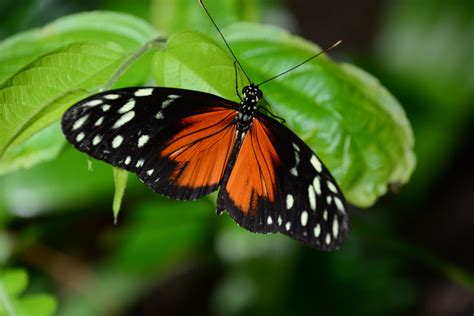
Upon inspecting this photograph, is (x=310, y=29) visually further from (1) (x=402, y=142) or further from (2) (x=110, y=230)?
(1) (x=402, y=142)

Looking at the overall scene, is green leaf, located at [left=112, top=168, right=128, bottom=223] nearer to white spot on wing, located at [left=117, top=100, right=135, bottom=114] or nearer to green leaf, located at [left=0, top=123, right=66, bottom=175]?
white spot on wing, located at [left=117, top=100, right=135, bottom=114]

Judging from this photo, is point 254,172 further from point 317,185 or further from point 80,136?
point 80,136

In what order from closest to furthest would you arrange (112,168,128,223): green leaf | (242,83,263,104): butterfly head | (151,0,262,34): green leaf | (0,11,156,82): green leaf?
(112,168,128,223): green leaf → (242,83,263,104): butterfly head → (0,11,156,82): green leaf → (151,0,262,34): green leaf

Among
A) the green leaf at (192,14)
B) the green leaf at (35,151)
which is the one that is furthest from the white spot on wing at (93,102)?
the green leaf at (192,14)

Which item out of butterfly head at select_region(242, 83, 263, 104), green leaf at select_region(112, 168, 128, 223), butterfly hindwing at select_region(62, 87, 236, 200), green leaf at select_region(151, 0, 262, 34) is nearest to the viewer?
green leaf at select_region(112, 168, 128, 223)

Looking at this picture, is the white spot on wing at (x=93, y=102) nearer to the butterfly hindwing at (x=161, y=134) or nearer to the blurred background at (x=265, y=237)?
the butterfly hindwing at (x=161, y=134)

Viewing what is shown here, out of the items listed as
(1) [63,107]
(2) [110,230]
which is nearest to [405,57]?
(2) [110,230]

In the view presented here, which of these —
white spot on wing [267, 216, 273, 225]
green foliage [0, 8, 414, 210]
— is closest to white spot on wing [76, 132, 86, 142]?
green foliage [0, 8, 414, 210]
